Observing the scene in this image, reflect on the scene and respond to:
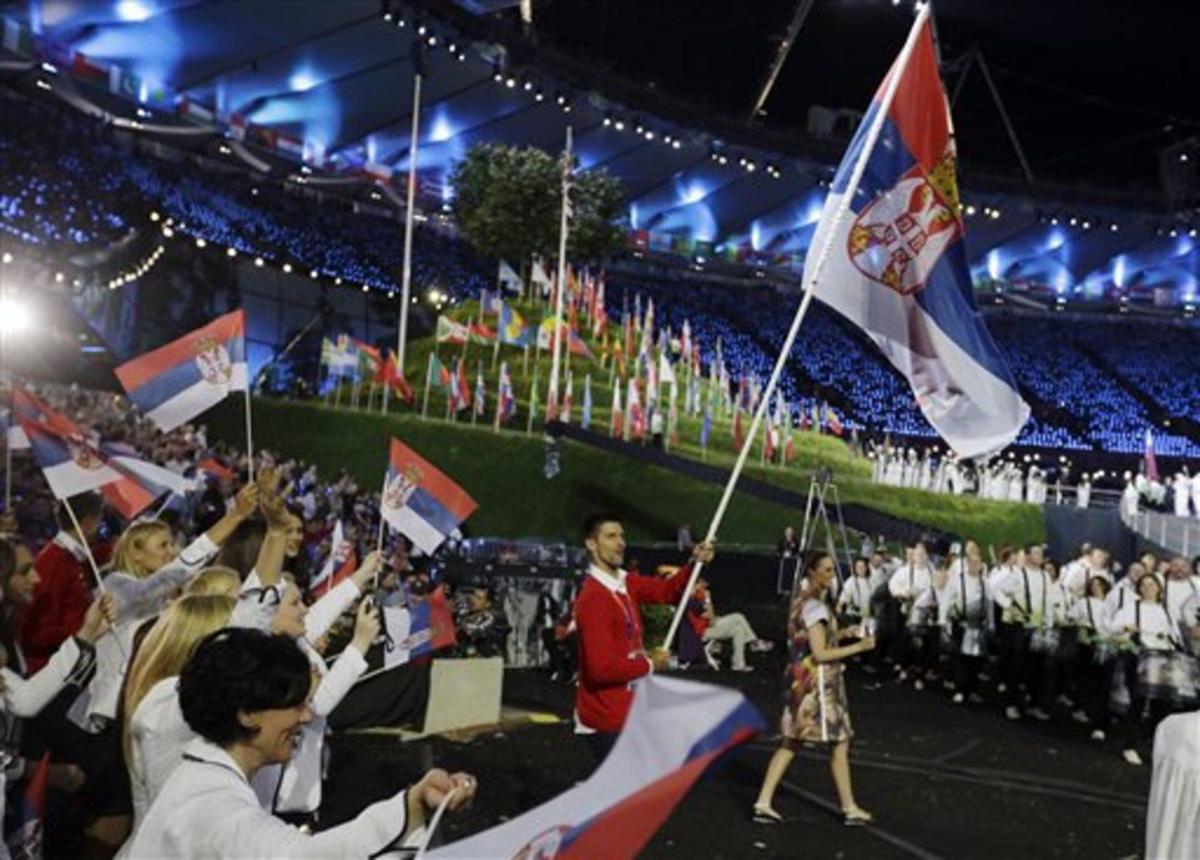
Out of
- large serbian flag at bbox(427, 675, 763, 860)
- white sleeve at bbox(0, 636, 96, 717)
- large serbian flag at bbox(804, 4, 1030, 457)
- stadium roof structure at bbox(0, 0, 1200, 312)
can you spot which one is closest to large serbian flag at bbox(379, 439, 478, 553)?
large serbian flag at bbox(804, 4, 1030, 457)

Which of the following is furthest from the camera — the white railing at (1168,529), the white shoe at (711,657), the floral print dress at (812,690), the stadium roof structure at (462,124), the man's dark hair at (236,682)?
the stadium roof structure at (462,124)

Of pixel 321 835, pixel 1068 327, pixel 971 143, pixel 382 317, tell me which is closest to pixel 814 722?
pixel 321 835

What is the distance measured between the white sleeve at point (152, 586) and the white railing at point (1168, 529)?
2695cm

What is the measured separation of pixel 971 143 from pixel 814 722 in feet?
209

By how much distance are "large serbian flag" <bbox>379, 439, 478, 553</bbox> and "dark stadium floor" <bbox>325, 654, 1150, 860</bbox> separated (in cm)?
172

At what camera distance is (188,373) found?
25.9 feet

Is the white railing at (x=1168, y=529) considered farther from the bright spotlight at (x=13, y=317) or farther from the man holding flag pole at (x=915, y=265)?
the man holding flag pole at (x=915, y=265)

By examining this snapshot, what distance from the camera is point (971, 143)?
6706 cm

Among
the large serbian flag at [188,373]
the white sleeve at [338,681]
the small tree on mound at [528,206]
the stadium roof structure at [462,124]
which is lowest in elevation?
the white sleeve at [338,681]

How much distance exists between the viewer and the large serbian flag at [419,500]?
798 centimetres

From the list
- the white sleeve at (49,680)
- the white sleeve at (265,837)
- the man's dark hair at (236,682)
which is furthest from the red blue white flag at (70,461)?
the white sleeve at (265,837)

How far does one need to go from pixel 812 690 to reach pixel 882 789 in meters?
1.80

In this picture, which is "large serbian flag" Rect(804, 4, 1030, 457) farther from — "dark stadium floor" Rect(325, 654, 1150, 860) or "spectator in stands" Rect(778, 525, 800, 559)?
"spectator in stands" Rect(778, 525, 800, 559)

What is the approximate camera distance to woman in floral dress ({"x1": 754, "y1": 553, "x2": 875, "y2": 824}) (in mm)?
8109
